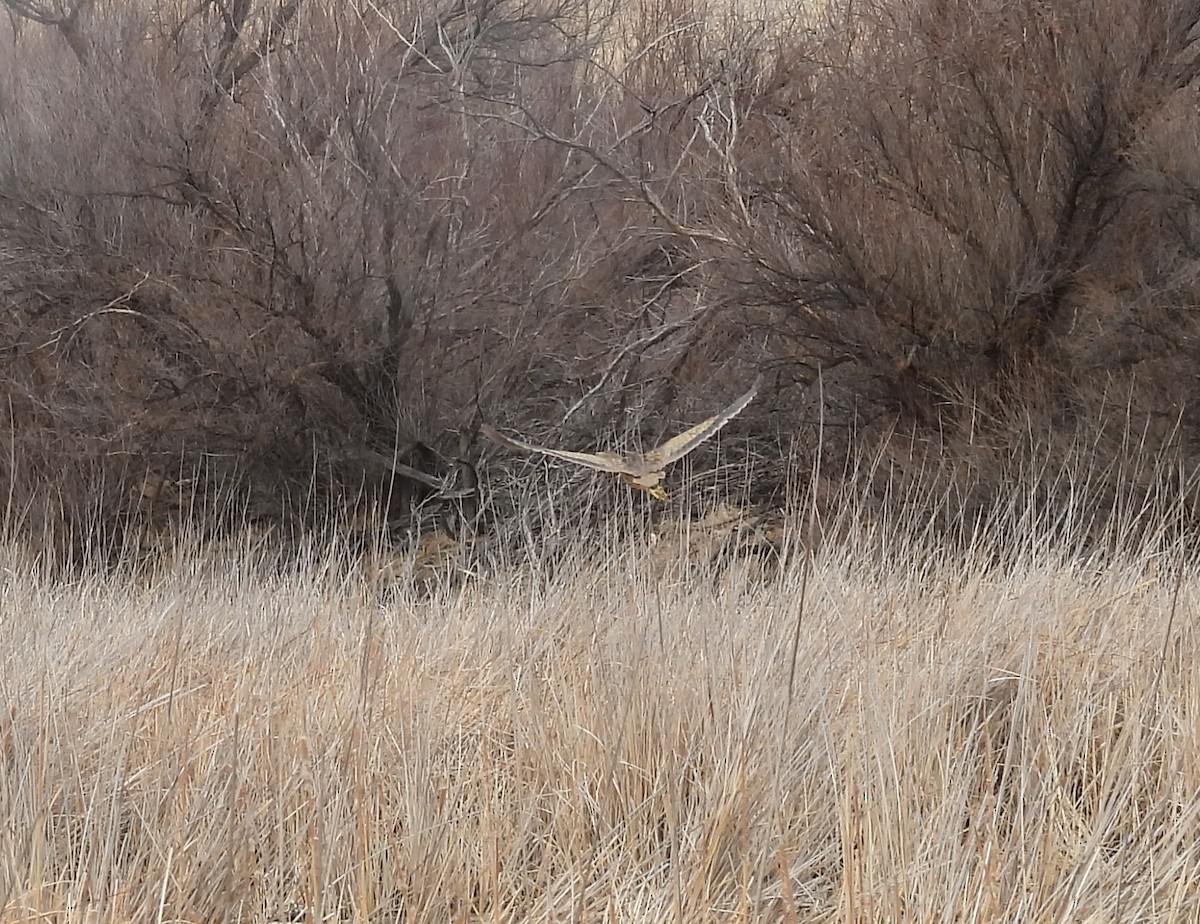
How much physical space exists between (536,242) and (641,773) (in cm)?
755

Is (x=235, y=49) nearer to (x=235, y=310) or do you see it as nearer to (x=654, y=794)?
(x=235, y=310)

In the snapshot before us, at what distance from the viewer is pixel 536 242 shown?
9422 mm

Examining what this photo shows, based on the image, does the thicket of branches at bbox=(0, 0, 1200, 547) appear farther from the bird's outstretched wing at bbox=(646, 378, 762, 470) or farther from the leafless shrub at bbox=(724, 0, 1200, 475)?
the bird's outstretched wing at bbox=(646, 378, 762, 470)

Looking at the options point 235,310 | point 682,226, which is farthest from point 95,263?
point 682,226

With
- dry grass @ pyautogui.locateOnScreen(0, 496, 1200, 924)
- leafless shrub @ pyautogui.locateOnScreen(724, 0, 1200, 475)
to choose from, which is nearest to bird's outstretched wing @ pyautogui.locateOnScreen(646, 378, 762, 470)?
dry grass @ pyautogui.locateOnScreen(0, 496, 1200, 924)

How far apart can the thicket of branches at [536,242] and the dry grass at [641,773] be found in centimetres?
476

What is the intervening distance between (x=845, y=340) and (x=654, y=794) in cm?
633

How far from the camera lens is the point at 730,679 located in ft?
7.91

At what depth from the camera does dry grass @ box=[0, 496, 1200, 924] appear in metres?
1.90

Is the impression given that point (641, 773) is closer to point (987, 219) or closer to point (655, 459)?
point (655, 459)

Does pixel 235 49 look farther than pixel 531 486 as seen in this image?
Yes

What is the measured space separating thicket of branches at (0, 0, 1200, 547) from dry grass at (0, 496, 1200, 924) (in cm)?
476

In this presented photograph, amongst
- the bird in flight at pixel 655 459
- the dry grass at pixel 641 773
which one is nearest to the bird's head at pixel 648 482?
the bird in flight at pixel 655 459

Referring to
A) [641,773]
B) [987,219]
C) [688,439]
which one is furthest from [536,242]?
[641,773]
